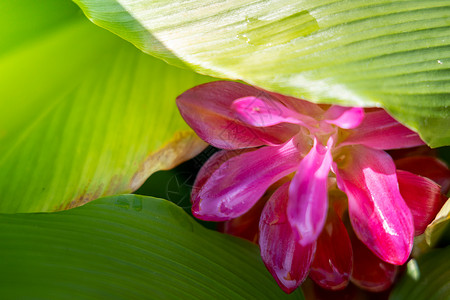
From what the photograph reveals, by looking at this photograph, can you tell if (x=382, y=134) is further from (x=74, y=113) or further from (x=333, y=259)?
(x=74, y=113)

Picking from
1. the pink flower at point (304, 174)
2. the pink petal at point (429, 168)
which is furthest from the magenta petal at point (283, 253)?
the pink petal at point (429, 168)

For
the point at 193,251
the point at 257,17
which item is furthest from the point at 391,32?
the point at 193,251

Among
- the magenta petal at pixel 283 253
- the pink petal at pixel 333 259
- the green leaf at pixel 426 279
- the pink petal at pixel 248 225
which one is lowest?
the green leaf at pixel 426 279

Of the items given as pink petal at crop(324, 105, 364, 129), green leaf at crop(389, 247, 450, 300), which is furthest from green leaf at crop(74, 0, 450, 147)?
green leaf at crop(389, 247, 450, 300)

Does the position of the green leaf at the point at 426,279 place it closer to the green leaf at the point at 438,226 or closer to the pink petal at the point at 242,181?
the green leaf at the point at 438,226

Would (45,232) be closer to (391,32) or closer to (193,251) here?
(193,251)

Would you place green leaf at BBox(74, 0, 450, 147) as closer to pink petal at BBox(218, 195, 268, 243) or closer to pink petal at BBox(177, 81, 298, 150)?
pink petal at BBox(177, 81, 298, 150)

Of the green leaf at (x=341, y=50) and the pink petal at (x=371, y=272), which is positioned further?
the pink petal at (x=371, y=272)
